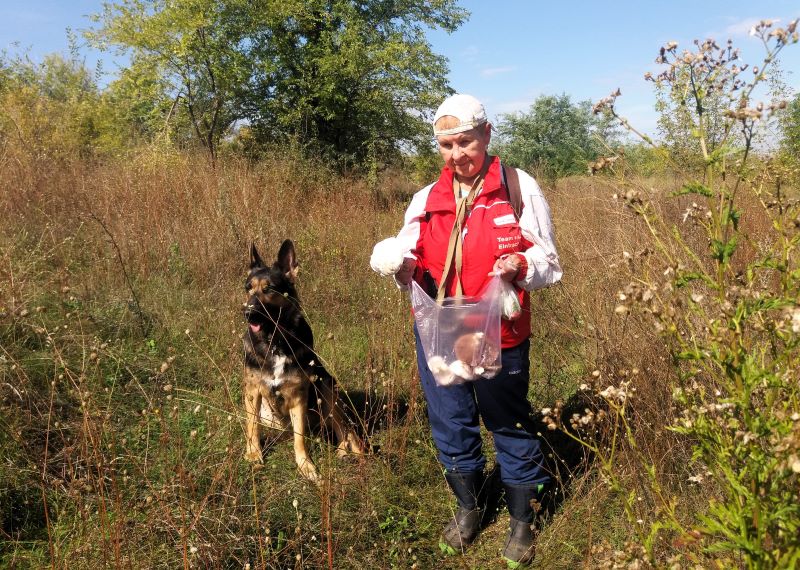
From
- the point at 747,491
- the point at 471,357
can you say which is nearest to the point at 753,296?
the point at 747,491

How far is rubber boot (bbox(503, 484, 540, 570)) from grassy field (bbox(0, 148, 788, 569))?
0.11 metres

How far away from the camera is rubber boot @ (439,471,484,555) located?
8.56 ft

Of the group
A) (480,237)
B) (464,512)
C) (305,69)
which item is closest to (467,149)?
(480,237)

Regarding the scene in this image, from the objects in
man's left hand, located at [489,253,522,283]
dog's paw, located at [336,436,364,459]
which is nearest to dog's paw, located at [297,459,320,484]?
dog's paw, located at [336,436,364,459]

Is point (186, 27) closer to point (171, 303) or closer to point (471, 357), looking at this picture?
point (171, 303)

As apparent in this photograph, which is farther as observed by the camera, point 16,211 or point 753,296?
point 16,211

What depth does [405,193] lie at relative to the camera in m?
11.9

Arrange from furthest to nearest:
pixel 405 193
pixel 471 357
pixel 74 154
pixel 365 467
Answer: pixel 405 193 → pixel 74 154 → pixel 365 467 → pixel 471 357

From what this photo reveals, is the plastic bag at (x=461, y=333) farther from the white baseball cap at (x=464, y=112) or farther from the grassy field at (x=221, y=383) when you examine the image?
the white baseball cap at (x=464, y=112)

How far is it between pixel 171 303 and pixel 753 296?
4.64 metres

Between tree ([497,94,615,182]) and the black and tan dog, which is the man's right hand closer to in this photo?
the black and tan dog

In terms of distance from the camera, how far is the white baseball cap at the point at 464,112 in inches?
89.3

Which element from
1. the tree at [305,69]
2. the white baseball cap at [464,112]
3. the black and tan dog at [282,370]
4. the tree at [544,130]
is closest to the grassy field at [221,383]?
the black and tan dog at [282,370]

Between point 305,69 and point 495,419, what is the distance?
40.8 feet
